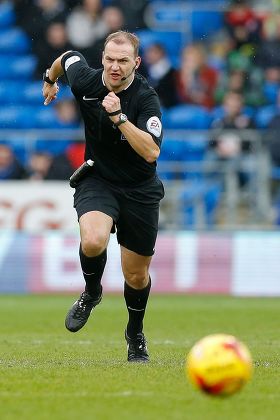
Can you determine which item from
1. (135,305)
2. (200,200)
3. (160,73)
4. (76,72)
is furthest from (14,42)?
(135,305)

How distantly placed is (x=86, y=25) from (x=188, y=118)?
2.96 metres

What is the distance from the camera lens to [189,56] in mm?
19641

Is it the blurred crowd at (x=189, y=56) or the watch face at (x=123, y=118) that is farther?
the blurred crowd at (x=189, y=56)

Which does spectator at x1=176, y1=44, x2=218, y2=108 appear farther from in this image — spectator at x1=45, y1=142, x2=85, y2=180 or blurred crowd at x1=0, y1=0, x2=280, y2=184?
spectator at x1=45, y1=142, x2=85, y2=180

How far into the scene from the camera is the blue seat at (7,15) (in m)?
21.7

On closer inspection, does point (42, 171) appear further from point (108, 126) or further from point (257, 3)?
point (108, 126)

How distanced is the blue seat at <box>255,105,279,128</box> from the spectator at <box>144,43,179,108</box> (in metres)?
1.64

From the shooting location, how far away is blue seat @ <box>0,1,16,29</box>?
21.7m

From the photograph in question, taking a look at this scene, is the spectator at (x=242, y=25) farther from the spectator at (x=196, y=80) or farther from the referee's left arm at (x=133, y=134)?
the referee's left arm at (x=133, y=134)

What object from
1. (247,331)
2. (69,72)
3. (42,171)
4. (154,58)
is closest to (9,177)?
(42,171)

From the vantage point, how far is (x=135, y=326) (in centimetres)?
866

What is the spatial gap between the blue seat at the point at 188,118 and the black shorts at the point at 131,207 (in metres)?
10.8

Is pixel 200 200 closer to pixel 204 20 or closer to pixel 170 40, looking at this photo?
pixel 170 40

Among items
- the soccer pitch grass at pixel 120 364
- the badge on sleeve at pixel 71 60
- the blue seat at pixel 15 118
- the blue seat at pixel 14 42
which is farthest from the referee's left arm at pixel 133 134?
the blue seat at pixel 14 42
